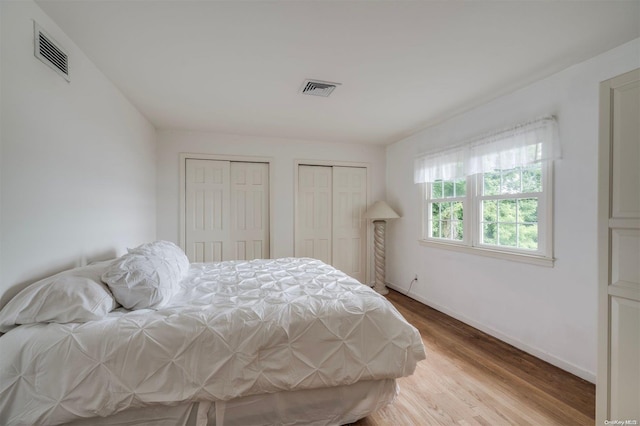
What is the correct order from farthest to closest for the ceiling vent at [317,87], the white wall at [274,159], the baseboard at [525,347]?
the white wall at [274,159], the ceiling vent at [317,87], the baseboard at [525,347]

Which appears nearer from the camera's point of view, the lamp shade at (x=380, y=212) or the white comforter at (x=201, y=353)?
the white comforter at (x=201, y=353)

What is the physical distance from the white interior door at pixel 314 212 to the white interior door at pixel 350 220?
103 mm

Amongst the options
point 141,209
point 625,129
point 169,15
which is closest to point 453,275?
point 625,129

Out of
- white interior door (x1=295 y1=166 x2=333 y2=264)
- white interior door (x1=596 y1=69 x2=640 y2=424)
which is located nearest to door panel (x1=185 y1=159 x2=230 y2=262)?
white interior door (x1=295 y1=166 x2=333 y2=264)

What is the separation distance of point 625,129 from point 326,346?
5.95ft

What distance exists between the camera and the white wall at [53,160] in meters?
1.31

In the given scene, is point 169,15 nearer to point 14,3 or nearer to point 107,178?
point 14,3

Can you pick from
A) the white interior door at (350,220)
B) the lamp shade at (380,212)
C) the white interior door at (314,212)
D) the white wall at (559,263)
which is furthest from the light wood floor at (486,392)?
the white interior door at (314,212)

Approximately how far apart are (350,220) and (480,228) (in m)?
2.04

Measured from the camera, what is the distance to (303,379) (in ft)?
4.72

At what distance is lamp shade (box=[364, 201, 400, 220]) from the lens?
13.5ft

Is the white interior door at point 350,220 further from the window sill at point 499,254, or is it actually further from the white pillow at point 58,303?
the white pillow at point 58,303

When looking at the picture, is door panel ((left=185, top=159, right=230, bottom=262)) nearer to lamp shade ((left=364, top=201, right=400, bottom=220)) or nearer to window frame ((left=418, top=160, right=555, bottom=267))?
lamp shade ((left=364, top=201, right=400, bottom=220))

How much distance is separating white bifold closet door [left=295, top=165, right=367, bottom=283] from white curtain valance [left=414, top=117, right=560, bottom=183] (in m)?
1.36
